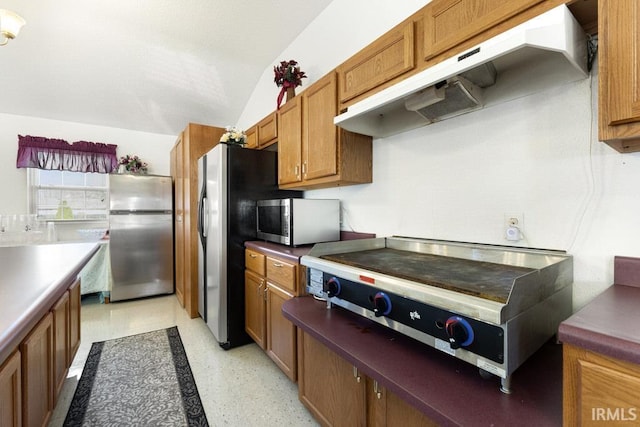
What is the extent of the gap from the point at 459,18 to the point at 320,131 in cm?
103

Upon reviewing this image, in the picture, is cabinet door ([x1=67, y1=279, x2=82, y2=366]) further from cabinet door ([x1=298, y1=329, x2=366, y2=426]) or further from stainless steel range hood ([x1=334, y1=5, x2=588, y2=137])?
stainless steel range hood ([x1=334, y1=5, x2=588, y2=137])

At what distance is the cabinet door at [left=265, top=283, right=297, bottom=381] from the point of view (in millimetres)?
1777

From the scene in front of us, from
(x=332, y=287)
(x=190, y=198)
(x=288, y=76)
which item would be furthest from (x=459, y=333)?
(x=190, y=198)

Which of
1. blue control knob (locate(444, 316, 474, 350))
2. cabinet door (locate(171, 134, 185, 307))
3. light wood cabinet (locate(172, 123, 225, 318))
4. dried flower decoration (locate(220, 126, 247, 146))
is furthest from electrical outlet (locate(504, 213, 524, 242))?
cabinet door (locate(171, 134, 185, 307))

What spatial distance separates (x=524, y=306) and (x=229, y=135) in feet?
8.32

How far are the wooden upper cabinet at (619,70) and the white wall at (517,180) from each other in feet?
1.12

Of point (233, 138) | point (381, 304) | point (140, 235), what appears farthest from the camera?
point (140, 235)

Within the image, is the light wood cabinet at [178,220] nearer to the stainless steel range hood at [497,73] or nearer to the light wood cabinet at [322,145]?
the light wood cabinet at [322,145]

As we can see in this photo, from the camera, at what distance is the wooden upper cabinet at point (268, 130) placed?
258 cm

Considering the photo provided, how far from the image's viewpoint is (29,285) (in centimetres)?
117

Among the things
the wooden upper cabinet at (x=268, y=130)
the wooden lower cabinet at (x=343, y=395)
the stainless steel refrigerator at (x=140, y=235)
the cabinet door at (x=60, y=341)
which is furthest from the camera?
the stainless steel refrigerator at (x=140, y=235)

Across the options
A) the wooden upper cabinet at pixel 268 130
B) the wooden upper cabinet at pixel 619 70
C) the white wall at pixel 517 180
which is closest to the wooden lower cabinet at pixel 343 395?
the white wall at pixel 517 180

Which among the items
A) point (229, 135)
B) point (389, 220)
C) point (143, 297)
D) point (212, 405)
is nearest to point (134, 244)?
point (143, 297)

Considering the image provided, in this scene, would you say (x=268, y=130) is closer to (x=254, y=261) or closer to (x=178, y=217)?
(x=254, y=261)
